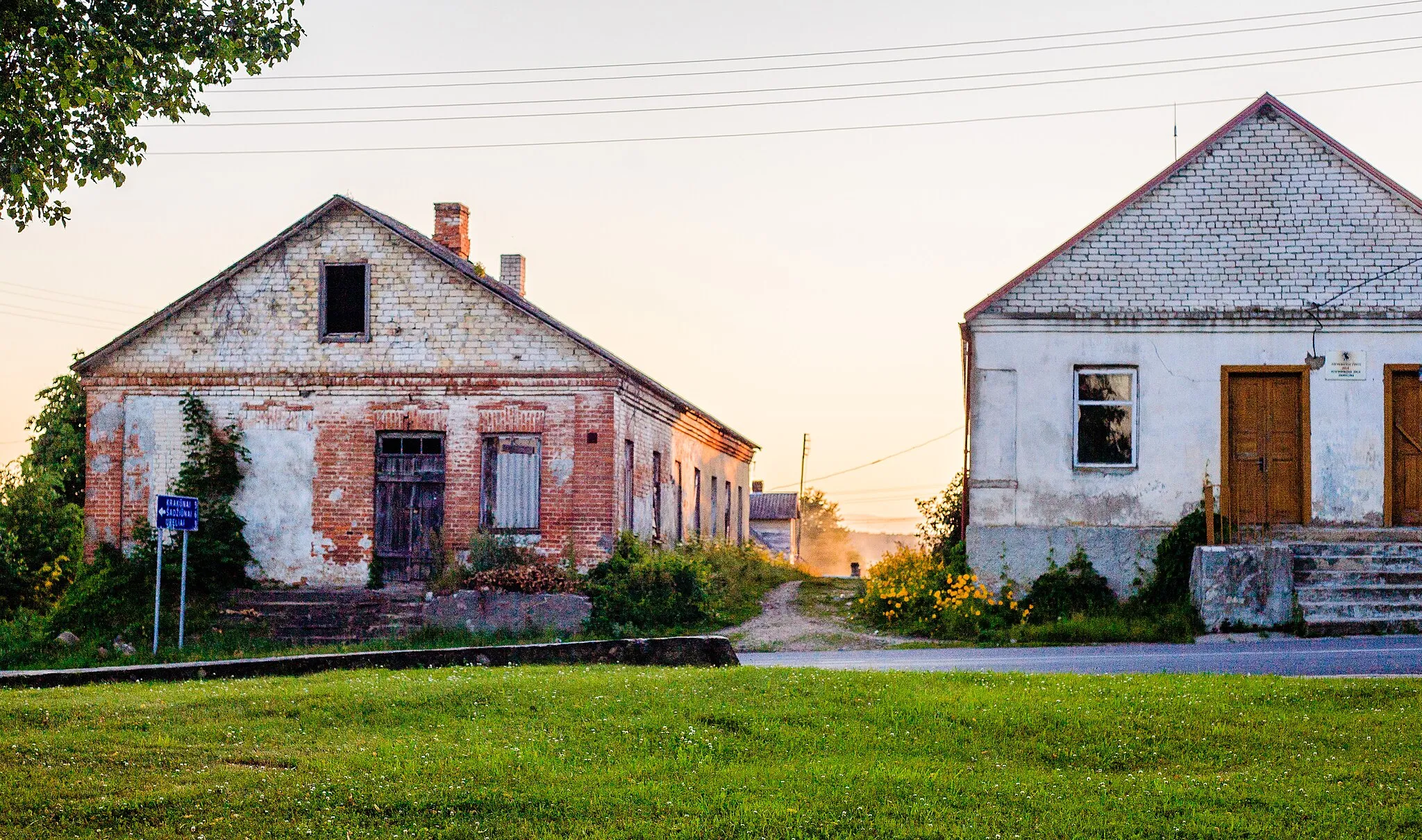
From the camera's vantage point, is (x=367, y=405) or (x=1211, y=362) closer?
(x=1211, y=362)

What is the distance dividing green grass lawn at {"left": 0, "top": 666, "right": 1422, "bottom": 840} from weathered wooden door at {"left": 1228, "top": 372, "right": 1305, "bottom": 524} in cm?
900

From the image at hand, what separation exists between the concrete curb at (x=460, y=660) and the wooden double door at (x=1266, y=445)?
990 cm

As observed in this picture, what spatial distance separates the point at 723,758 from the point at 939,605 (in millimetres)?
11564

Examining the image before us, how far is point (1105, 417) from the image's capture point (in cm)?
2192

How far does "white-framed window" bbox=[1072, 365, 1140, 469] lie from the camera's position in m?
21.8

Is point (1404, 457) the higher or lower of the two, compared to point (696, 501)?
higher

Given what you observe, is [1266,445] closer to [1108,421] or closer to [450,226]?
[1108,421]

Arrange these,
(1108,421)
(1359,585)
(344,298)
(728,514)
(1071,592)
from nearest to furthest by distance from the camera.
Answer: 1. (1359,585)
2. (1071,592)
3. (1108,421)
4. (344,298)
5. (728,514)

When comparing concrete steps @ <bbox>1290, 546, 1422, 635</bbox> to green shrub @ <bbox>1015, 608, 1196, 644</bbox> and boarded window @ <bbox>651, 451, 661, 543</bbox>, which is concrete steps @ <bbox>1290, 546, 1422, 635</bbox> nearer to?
green shrub @ <bbox>1015, 608, 1196, 644</bbox>

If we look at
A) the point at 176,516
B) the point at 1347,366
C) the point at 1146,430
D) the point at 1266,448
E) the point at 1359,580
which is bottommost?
the point at 1359,580

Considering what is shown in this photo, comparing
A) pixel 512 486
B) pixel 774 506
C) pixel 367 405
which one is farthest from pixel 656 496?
pixel 774 506

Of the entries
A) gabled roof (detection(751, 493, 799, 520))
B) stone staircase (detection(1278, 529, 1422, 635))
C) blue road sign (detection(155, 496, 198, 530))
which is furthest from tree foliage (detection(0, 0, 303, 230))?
gabled roof (detection(751, 493, 799, 520))

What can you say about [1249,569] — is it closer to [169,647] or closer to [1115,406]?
[1115,406]

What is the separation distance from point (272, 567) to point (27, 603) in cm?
580
